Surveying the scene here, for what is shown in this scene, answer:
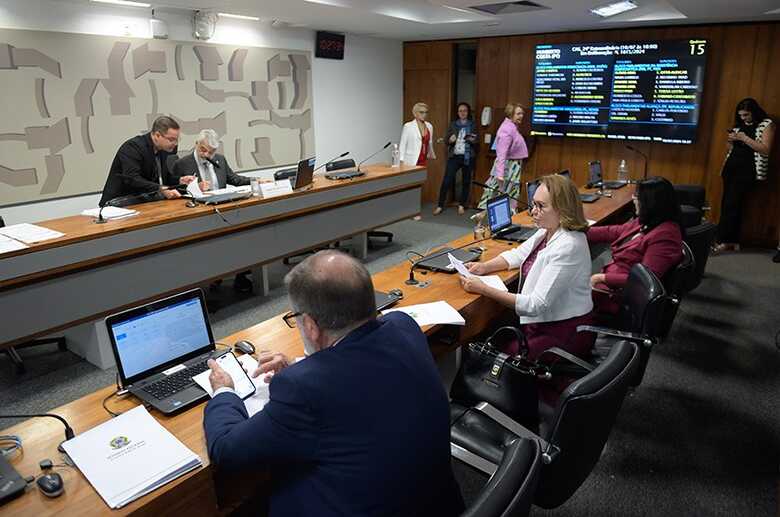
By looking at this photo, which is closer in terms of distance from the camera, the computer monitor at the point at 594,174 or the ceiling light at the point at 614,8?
the ceiling light at the point at 614,8

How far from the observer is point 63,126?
4.34 m

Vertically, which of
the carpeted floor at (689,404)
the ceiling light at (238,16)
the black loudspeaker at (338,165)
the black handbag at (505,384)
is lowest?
the carpeted floor at (689,404)

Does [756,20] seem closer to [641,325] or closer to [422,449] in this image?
[641,325]

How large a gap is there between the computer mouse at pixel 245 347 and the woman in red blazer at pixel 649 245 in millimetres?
1805

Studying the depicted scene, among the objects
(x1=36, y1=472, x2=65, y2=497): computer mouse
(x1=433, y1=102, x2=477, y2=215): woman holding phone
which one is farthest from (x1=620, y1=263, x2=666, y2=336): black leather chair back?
(x1=433, y1=102, x2=477, y2=215): woman holding phone

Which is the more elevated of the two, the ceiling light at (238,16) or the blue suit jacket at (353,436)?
the ceiling light at (238,16)

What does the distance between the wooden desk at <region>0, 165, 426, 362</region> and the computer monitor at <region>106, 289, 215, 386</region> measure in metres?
1.57

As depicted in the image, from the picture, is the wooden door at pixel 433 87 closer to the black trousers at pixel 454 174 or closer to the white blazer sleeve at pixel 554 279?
the black trousers at pixel 454 174

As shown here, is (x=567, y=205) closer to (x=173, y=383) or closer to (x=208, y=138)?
(x=173, y=383)

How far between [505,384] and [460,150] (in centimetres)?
547

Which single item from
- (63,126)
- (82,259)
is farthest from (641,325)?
(63,126)

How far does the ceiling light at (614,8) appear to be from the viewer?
475 centimetres

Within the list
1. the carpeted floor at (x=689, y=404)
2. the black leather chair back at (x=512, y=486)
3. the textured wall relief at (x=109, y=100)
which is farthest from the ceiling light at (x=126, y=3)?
the black leather chair back at (x=512, y=486)

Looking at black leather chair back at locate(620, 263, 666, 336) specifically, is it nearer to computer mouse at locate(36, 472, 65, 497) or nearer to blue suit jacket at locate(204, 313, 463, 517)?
blue suit jacket at locate(204, 313, 463, 517)
